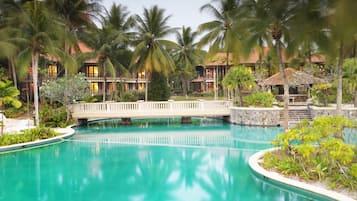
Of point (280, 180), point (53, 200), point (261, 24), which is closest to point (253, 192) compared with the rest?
point (280, 180)

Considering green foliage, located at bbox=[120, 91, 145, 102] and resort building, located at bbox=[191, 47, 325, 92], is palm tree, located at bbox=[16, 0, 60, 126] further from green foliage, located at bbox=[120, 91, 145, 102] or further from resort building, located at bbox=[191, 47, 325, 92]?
resort building, located at bbox=[191, 47, 325, 92]

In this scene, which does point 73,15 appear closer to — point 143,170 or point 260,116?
point 260,116

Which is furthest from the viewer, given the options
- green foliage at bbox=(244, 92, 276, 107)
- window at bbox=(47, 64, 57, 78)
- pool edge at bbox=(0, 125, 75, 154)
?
window at bbox=(47, 64, 57, 78)

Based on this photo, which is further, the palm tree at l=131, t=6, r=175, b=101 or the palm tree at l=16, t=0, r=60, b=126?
the palm tree at l=131, t=6, r=175, b=101

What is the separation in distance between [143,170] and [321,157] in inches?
202

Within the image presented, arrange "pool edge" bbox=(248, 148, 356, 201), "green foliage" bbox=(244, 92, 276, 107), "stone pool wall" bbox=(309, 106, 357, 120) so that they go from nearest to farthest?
"pool edge" bbox=(248, 148, 356, 201) → "stone pool wall" bbox=(309, 106, 357, 120) → "green foliage" bbox=(244, 92, 276, 107)

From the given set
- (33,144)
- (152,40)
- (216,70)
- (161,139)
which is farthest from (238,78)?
(216,70)

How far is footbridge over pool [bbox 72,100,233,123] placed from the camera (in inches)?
767

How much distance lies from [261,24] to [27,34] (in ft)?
37.5

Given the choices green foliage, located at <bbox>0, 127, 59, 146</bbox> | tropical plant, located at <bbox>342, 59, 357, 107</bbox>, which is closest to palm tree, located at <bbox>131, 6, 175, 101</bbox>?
green foliage, located at <bbox>0, 127, 59, 146</bbox>

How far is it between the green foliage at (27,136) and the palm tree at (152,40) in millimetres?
10046

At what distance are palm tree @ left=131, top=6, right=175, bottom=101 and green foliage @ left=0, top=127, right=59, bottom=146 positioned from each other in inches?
396

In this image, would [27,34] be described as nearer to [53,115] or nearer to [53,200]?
[53,115]

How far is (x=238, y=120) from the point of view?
742 inches
